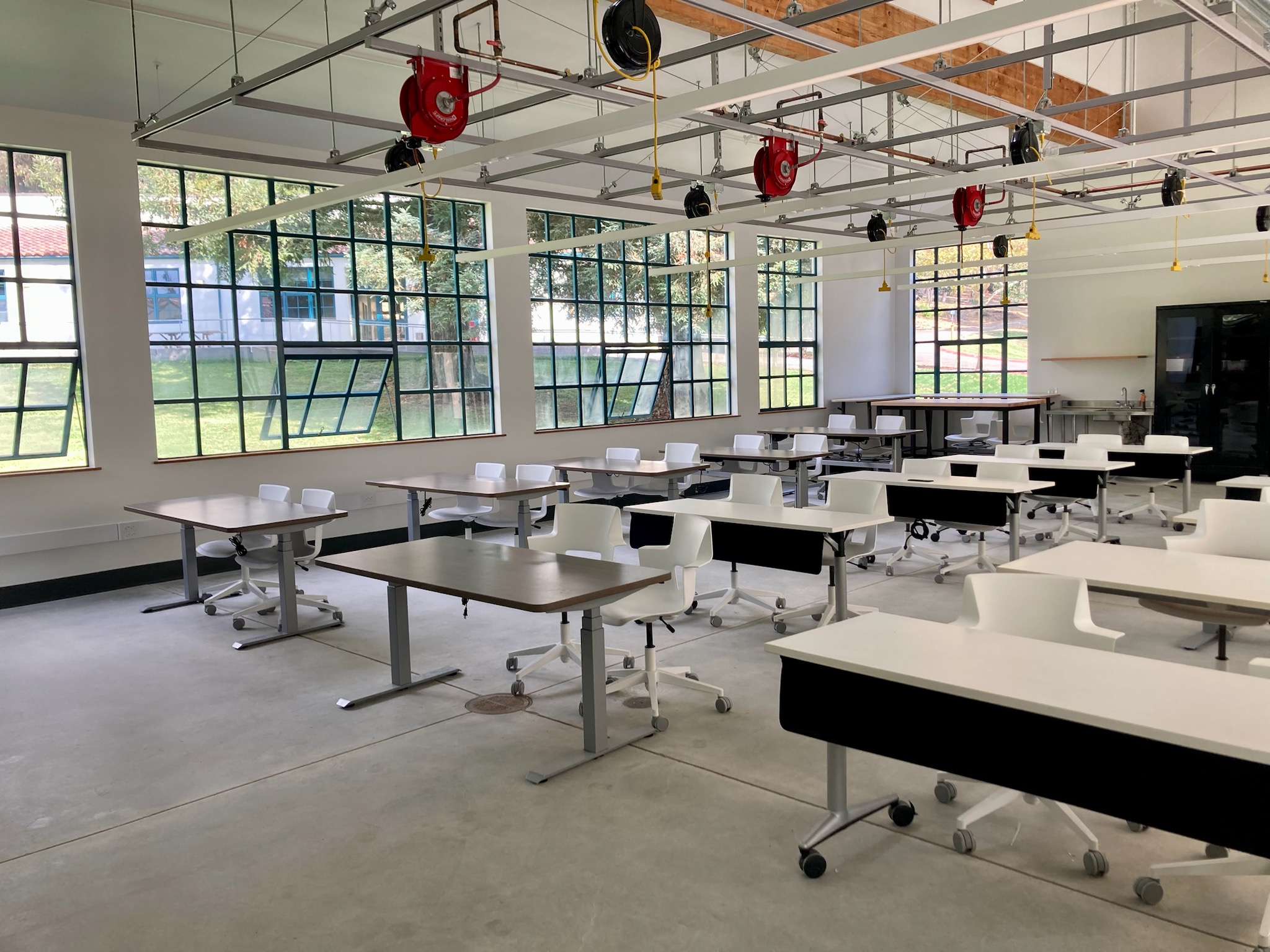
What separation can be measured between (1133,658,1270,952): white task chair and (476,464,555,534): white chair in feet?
17.8

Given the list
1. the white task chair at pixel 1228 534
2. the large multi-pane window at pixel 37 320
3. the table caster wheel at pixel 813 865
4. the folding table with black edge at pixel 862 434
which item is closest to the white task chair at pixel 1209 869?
the table caster wheel at pixel 813 865

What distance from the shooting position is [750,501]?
6402mm

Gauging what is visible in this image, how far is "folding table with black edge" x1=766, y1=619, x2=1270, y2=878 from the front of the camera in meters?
2.28

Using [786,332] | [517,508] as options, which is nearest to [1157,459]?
[517,508]

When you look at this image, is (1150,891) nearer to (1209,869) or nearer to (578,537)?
(1209,869)

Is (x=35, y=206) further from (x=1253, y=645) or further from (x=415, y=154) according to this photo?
(x=1253, y=645)

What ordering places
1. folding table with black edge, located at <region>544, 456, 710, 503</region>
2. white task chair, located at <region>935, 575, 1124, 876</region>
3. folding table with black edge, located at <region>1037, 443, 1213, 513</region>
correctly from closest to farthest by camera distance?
white task chair, located at <region>935, 575, 1124, 876</region> < folding table with black edge, located at <region>544, 456, 710, 503</region> < folding table with black edge, located at <region>1037, 443, 1213, 513</region>

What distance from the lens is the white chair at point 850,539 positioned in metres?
5.91

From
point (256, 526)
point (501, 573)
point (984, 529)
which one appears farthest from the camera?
point (984, 529)

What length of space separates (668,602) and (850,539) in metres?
Result: 2.21

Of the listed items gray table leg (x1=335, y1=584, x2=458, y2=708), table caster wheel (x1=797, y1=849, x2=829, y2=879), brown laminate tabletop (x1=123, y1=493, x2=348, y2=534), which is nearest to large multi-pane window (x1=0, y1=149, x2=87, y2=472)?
brown laminate tabletop (x1=123, y1=493, x2=348, y2=534)

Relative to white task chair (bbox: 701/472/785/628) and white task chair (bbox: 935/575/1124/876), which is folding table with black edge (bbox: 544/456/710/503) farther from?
white task chair (bbox: 935/575/1124/876)

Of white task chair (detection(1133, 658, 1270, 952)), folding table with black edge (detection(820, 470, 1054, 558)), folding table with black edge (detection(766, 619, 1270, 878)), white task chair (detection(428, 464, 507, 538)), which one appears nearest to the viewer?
folding table with black edge (detection(766, 619, 1270, 878))

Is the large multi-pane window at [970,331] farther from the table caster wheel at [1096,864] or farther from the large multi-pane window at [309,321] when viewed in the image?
the table caster wheel at [1096,864]
